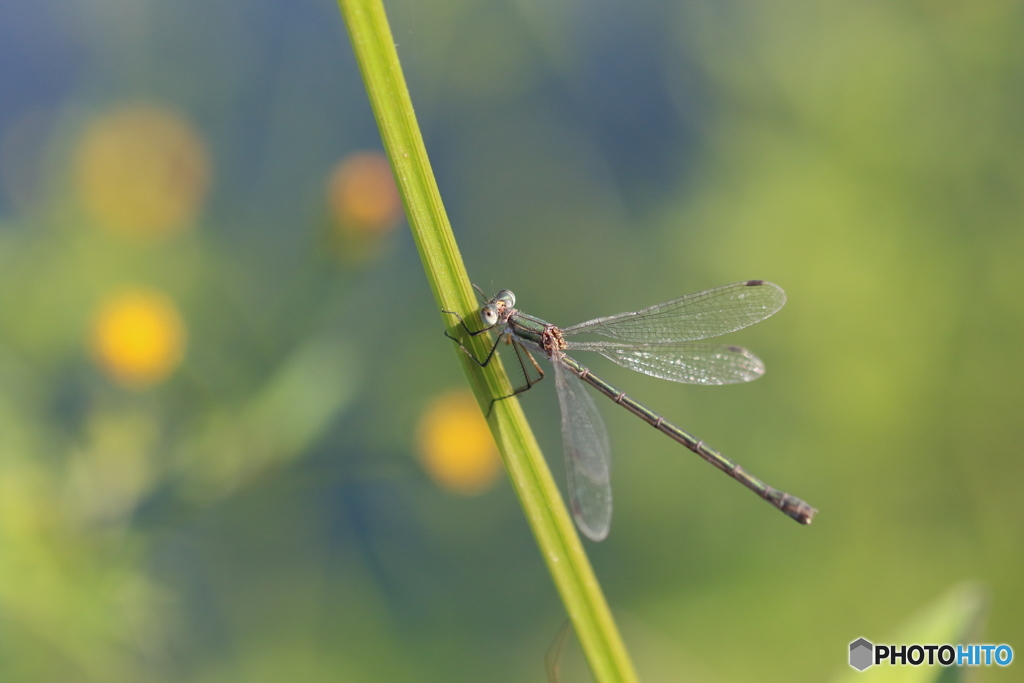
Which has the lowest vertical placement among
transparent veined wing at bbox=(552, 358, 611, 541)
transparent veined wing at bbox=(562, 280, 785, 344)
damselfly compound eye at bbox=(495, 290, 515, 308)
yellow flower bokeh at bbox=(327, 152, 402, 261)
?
transparent veined wing at bbox=(552, 358, 611, 541)

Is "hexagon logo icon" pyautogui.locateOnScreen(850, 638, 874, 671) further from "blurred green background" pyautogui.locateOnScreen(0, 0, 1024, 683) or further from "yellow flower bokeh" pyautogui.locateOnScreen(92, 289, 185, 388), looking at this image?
"yellow flower bokeh" pyautogui.locateOnScreen(92, 289, 185, 388)

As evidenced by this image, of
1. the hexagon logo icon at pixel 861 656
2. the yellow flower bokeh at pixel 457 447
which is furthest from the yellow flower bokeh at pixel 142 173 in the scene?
the hexagon logo icon at pixel 861 656

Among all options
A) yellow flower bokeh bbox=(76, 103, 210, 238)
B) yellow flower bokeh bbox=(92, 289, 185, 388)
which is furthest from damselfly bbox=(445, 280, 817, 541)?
yellow flower bokeh bbox=(76, 103, 210, 238)

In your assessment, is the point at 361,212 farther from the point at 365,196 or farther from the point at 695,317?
the point at 695,317

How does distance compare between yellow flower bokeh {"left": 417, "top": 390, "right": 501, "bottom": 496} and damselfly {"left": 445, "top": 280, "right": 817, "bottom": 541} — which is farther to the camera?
yellow flower bokeh {"left": 417, "top": 390, "right": 501, "bottom": 496}

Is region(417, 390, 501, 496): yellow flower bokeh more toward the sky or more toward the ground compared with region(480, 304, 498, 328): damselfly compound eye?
more toward the ground

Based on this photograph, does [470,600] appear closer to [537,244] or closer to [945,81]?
[537,244]
